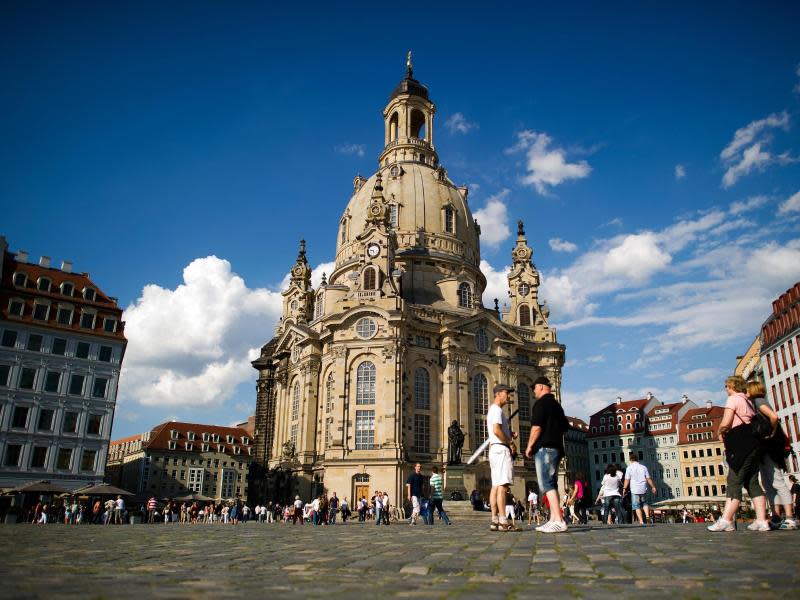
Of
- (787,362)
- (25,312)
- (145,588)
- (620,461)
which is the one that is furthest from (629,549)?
(620,461)

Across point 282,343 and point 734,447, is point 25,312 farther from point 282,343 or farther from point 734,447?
point 734,447

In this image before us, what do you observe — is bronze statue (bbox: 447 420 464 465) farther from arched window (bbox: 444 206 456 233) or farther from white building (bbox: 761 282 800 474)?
arched window (bbox: 444 206 456 233)

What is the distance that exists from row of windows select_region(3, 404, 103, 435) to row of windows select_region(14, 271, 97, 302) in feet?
35.1

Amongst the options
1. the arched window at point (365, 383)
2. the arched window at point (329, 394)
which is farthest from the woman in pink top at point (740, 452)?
the arched window at point (329, 394)

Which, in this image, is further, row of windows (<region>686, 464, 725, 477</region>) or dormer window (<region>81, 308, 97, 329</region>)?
row of windows (<region>686, 464, 725, 477</region>)

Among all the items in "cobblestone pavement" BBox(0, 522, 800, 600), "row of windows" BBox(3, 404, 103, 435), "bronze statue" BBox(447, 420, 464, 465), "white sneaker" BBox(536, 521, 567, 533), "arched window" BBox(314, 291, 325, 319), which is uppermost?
"arched window" BBox(314, 291, 325, 319)

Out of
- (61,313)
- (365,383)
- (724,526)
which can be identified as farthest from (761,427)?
(61,313)

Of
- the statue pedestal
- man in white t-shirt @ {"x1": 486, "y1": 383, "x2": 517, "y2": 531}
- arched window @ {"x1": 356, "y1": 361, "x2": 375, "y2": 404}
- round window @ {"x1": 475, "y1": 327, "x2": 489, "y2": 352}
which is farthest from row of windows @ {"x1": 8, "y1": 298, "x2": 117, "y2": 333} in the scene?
man in white t-shirt @ {"x1": 486, "y1": 383, "x2": 517, "y2": 531}

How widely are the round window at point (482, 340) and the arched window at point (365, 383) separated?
1180 cm

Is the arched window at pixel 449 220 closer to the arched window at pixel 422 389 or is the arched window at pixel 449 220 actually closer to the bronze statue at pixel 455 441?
the arched window at pixel 422 389

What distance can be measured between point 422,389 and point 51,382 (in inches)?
1257

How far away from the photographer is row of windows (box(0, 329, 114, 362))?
5172 cm

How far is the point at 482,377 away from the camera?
209ft

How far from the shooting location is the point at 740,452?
12164 mm
